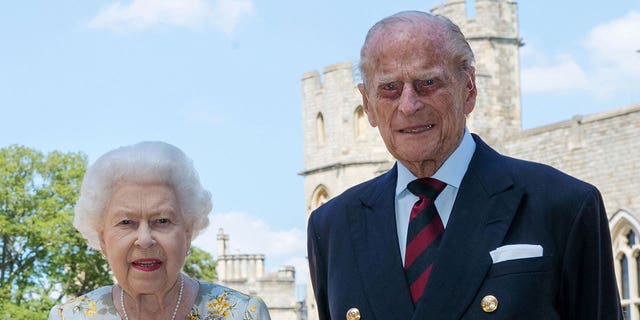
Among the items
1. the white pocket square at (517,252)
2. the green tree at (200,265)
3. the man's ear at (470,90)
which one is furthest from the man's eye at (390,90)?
the green tree at (200,265)

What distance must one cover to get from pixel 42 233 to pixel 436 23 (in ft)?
98.6

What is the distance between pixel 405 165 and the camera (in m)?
4.35

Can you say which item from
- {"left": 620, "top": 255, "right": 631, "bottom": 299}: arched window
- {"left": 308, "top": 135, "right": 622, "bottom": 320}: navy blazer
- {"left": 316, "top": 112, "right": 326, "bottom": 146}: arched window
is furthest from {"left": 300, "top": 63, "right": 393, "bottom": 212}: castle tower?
{"left": 308, "top": 135, "right": 622, "bottom": 320}: navy blazer

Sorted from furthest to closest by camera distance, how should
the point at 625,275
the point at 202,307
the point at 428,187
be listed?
the point at 625,275, the point at 202,307, the point at 428,187

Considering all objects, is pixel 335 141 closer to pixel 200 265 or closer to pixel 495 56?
pixel 495 56

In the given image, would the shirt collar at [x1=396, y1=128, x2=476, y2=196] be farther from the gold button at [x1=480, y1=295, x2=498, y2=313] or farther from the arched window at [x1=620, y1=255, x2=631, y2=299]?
the arched window at [x1=620, y1=255, x2=631, y2=299]

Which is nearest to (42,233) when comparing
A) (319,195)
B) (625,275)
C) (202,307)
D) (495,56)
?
(319,195)

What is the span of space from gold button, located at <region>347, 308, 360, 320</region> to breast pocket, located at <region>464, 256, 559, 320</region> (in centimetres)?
38

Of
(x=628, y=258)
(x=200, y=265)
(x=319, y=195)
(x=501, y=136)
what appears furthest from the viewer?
(x=200, y=265)

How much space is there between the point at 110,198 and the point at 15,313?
89.8ft

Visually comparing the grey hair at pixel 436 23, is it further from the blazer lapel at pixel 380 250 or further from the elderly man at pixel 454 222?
the blazer lapel at pixel 380 250

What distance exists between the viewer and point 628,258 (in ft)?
73.4

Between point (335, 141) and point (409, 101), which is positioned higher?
point (335, 141)

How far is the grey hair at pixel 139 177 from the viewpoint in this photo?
178 inches
